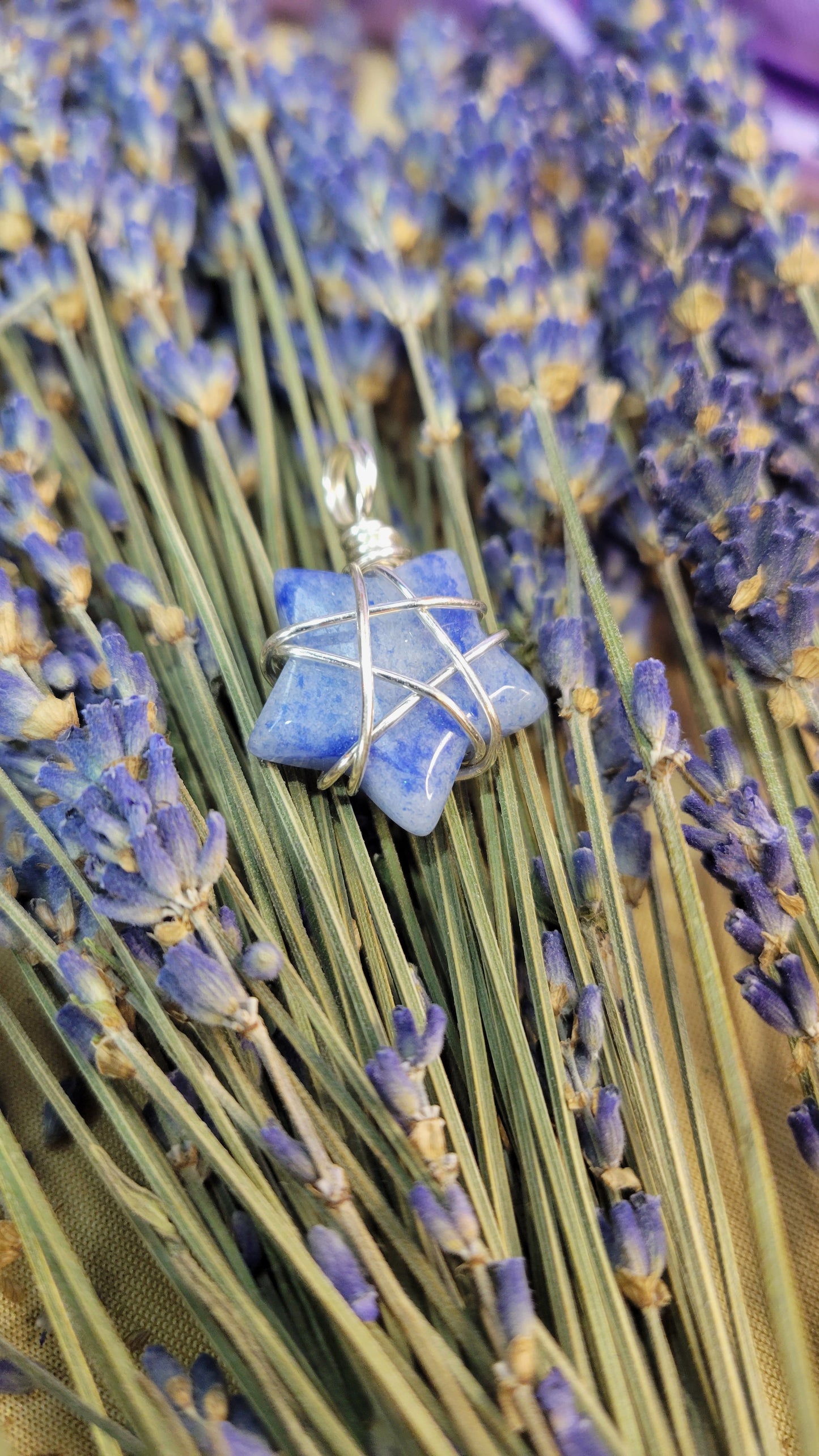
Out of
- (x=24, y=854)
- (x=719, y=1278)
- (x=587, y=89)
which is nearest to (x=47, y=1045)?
(x=24, y=854)

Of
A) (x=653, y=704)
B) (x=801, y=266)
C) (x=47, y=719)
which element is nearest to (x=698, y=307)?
(x=801, y=266)

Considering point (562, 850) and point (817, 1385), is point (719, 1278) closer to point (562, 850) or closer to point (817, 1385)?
point (817, 1385)

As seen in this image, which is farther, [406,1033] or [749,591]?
[749,591]

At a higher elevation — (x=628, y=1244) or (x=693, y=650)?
(x=693, y=650)

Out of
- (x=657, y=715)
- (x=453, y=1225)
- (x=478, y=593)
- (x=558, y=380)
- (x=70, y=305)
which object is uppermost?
(x=70, y=305)

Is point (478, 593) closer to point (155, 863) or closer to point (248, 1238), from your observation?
point (155, 863)

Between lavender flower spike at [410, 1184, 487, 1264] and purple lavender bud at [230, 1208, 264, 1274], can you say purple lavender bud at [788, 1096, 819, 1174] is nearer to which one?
lavender flower spike at [410, 1184, 487, 1264]

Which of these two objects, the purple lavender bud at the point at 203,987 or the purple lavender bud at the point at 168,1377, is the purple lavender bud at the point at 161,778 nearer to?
the purple lavender bud at the point at 203,987
